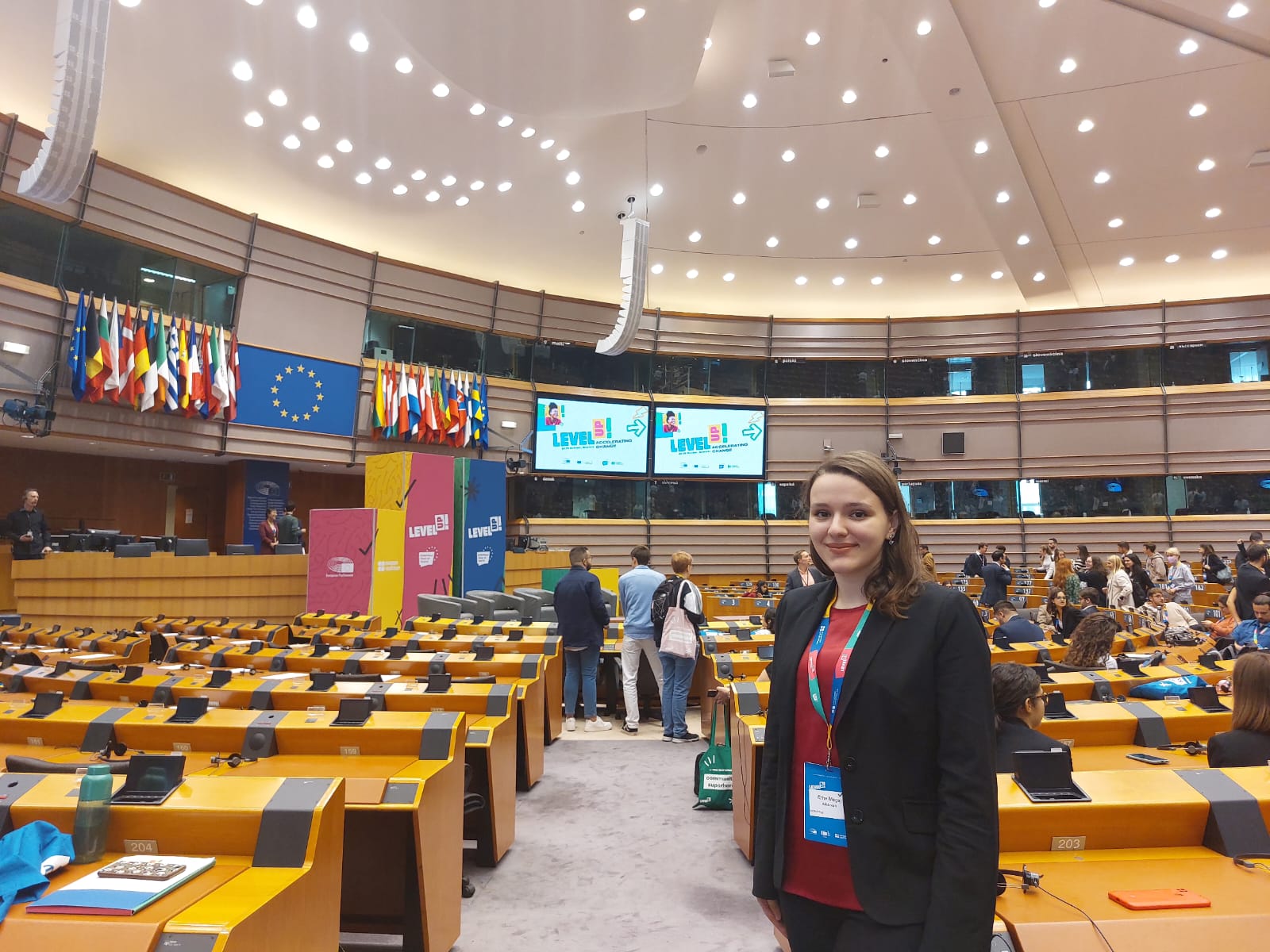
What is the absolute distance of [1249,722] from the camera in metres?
2.57

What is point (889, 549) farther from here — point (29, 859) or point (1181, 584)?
point (1181, 584)

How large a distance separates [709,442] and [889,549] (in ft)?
53.7

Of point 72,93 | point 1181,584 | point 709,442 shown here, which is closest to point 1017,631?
point 1181,584

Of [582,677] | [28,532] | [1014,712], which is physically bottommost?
[582,677]

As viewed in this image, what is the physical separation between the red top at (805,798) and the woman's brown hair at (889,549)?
7cm

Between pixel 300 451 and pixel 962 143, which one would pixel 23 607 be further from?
pixel 962 143

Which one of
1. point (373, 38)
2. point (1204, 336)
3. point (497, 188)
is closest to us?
point (373, 38)

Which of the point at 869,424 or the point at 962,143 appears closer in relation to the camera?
the point at 962,143

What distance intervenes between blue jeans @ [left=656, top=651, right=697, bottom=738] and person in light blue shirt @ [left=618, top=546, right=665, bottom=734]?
138 mm

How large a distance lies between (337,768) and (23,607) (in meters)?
8.48

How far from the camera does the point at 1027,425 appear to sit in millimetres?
17547

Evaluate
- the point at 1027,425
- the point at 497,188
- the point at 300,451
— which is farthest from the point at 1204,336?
the point at 300,451

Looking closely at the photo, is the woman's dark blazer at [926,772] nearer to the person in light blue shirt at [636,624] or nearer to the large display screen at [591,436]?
the person in light blue shirt at [636,624]

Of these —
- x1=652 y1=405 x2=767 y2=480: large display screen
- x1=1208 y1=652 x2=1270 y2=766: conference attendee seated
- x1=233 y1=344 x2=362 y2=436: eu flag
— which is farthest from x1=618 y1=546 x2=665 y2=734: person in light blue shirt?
x1=652 y1=405 x2=767 y2=480: large display screen
